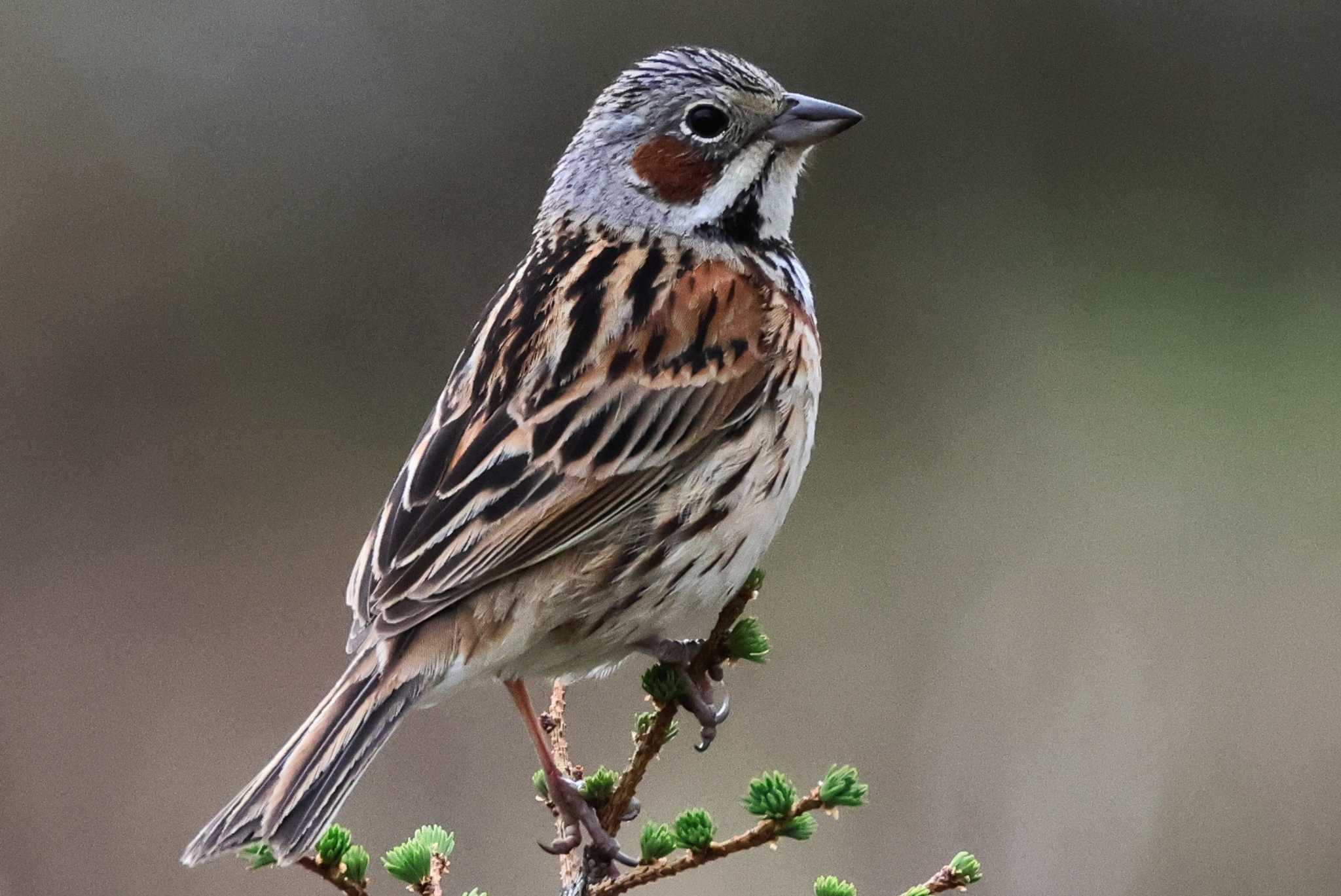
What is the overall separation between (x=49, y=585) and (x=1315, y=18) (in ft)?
24.3

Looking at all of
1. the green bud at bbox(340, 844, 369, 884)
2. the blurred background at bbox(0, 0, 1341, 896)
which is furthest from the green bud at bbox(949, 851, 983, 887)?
the blurred background at bbox(0, 0, 1341, 896)

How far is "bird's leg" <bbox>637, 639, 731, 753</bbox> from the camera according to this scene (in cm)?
332

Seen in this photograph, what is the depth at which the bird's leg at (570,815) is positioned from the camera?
10.2 ft

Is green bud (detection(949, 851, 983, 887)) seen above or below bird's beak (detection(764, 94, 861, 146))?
below

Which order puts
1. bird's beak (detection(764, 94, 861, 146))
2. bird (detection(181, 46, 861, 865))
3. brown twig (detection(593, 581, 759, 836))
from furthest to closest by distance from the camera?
bird's beak (detection(764, 94, 861, 146)) → bird (detection(181, 46, 861, 865)) → brown twig (detection(593, 581, 759, 836))

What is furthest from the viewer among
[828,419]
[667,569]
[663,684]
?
[828,419]

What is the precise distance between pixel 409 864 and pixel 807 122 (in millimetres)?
1947

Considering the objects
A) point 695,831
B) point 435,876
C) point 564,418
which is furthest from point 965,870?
point 564,418

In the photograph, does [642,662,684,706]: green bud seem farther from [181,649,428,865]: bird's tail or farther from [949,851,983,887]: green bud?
[949,851,983,887]: green bud

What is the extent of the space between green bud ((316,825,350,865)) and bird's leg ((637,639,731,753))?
671mm

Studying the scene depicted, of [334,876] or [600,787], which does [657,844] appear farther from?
[334,876]

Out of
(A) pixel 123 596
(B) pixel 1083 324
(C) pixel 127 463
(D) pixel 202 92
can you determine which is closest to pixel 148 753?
(A) pixel 123 596

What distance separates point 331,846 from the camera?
2924mm

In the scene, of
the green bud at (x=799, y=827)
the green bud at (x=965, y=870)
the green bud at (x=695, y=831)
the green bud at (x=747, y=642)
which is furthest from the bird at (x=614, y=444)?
the green bud at (x=965, y=870)
